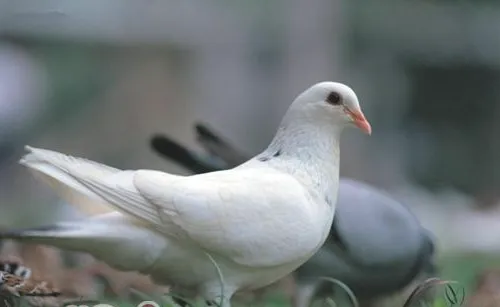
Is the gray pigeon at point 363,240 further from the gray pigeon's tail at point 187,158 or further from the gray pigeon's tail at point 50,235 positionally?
the gray pigeon's tail at point 50,235

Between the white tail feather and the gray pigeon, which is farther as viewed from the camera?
the gray pigeon

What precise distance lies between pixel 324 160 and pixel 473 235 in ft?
2.12

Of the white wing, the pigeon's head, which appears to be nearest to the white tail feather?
the white wing

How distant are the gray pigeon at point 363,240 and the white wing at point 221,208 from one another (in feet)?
0.51

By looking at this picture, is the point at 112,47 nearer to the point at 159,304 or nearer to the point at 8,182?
the point at 8,182

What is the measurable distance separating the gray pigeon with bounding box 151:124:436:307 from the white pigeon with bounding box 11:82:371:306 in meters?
0.15

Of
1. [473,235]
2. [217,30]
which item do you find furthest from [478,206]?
[217,30]

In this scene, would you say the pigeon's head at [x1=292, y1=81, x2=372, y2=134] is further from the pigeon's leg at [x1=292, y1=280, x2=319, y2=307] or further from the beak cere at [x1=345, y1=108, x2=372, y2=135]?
the pigeon's leg at [x1=292, y1=280, x2=319, y2=307]

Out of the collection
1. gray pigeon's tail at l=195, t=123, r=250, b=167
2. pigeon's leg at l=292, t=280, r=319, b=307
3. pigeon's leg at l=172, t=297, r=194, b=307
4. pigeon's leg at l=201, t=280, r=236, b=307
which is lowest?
pigeon's leg at l=292, t=280, r=319, b=307

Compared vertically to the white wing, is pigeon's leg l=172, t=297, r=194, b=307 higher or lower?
lower

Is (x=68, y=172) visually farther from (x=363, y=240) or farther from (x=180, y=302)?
(x=363, y=240)

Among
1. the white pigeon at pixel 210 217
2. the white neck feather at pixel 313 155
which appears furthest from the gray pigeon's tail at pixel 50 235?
the white neck feather at pixel 313 155

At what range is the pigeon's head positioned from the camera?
0.45m

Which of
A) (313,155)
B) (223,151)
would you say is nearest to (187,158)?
(223,151)
